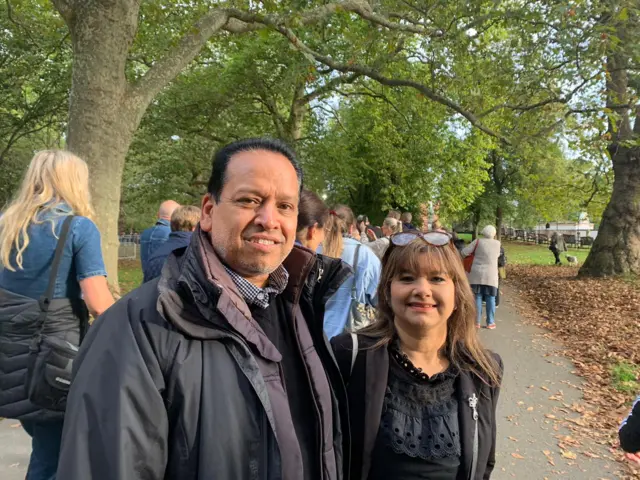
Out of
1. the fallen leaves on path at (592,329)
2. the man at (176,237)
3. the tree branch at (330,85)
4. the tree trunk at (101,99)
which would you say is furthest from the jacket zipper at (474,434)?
the tree branch at (330,85)

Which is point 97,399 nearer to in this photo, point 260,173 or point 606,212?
point 260,173

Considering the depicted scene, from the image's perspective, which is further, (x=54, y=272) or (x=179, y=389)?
(x=54, y=272)

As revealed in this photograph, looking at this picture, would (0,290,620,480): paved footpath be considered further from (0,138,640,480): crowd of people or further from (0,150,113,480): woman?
(0,138,640,480): crowd of people

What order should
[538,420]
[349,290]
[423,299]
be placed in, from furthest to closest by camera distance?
[538,420] < [349,290] < [423,299]

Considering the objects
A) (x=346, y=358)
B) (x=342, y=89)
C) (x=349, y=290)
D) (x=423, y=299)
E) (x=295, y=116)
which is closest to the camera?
(x=346, y=358)

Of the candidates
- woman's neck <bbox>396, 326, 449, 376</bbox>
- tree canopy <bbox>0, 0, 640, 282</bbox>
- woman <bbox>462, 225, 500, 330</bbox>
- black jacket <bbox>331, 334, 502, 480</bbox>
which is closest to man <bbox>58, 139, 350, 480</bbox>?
black jacket <bbox>331, 334, 502, 480</bbox>

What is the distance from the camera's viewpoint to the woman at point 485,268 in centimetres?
845

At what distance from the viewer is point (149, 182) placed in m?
19.8

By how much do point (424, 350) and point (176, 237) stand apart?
8.91 ft

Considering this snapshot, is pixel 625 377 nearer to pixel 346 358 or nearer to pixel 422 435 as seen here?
pixel 422 435

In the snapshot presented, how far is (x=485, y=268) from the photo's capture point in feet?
27.7

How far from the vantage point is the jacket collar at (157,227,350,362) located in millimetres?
1250

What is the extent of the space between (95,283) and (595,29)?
7293 millimetres

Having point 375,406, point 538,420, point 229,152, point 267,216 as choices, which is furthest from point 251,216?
point 538,420
